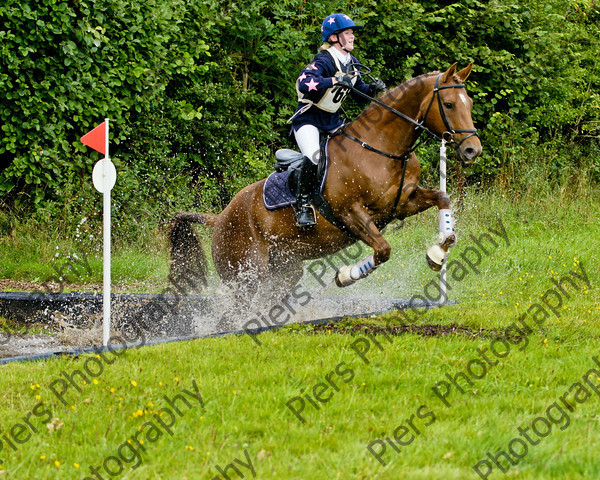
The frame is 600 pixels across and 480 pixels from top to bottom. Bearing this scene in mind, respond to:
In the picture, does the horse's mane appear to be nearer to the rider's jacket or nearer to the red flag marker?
the rider's jacket

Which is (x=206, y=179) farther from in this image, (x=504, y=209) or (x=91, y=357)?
(x=91, y=357)

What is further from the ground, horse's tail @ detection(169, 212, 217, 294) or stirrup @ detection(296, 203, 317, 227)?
stirrup @ detection(296, 203, 317, 227)

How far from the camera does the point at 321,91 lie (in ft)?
20.5

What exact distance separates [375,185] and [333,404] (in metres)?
2.49

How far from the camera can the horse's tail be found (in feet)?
25.5

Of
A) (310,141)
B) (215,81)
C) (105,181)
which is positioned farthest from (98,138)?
(215,81)

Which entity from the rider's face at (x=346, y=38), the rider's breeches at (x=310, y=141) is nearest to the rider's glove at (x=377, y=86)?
the rider's face at (x=346, y=38)

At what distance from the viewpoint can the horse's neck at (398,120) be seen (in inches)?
240

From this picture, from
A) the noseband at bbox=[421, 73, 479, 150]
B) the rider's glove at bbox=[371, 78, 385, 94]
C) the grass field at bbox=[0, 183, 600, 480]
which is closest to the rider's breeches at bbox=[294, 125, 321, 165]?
the rider's glove at bbox=[371, 78, 385, 94]

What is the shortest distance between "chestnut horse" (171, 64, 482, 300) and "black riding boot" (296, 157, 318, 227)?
0.12 metres

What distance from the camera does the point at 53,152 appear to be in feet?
32.5

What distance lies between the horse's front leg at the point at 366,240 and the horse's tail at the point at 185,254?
2025 mm

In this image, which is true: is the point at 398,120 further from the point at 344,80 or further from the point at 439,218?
the point at 439,218

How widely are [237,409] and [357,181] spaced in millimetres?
2738
